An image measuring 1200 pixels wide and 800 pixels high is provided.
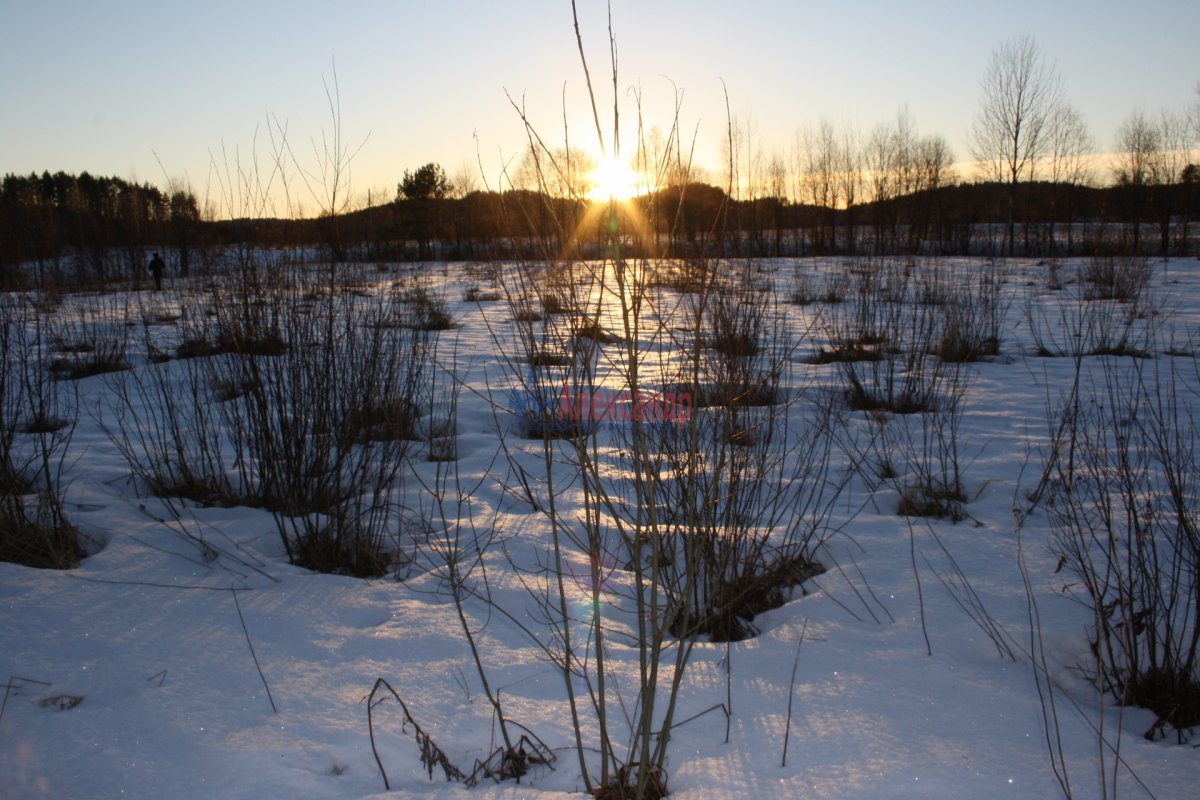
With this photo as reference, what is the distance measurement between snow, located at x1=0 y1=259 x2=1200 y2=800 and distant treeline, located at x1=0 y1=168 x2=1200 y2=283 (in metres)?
1.17

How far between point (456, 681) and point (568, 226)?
129 cm

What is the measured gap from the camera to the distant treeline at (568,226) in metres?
1.67

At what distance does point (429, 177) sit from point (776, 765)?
28.2 metres

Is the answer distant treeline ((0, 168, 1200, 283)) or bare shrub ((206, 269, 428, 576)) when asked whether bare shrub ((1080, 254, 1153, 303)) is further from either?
bare shrub ((206, 269, 428, 576))

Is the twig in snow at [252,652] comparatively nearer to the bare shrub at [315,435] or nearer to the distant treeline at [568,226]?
the bare shrub at [315,435]

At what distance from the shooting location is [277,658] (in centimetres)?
209

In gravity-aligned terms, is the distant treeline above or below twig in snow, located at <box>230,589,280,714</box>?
above

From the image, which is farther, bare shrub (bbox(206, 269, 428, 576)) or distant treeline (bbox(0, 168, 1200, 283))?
bare shrub (bbox(206, 269, 428, 576))

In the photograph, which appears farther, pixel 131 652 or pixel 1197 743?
pixel 131 652

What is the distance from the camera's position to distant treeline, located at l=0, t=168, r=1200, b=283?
5.48ft

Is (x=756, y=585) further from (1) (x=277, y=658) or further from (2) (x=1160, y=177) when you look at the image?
(2) (x=1160, y=177)

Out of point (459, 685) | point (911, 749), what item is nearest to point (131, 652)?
point (459, 685)

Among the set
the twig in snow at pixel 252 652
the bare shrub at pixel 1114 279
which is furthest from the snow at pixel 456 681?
the bare shrub at pixel 1114 279

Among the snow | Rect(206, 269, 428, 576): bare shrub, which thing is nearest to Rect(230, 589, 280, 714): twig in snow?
the snow
